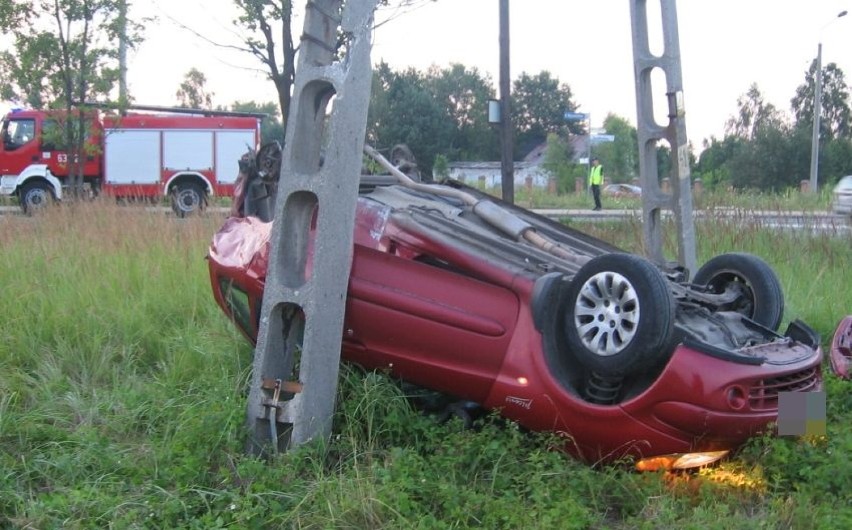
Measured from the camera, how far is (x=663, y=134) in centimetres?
693

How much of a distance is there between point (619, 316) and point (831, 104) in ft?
185

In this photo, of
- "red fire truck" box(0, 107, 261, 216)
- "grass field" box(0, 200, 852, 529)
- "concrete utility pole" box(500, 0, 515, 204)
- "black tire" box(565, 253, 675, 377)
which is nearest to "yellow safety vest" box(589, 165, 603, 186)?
"red fire truck" box(0, 107, 261, 216)

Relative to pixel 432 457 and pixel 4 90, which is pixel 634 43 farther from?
pixel 4 90

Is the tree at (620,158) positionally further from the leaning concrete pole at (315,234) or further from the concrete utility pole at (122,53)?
the leaning concrete pole at (315,234)

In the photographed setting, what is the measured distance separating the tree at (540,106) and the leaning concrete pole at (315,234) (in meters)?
48.8

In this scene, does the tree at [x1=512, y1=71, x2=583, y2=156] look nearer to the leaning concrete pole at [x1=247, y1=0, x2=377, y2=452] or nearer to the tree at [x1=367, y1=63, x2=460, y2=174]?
the tree at [x1=367, y1=63, x2=460, y2=174]

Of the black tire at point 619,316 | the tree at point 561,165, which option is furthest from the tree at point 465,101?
the black tire at point 619,316

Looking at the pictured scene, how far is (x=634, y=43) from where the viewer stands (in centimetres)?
700

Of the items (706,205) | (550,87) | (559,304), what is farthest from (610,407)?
(550,87)

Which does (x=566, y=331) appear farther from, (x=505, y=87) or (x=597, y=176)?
(x=597, y=176)

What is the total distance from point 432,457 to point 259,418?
0.89m

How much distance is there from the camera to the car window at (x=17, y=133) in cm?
2341

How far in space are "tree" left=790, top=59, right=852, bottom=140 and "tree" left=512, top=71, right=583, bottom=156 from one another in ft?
41.5

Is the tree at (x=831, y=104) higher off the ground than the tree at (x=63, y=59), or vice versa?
the tree at (x=831, y=104)
